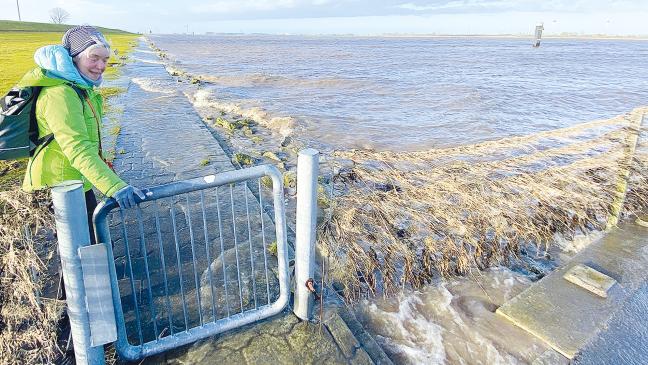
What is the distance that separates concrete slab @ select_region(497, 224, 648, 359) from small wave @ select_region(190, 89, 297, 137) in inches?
354

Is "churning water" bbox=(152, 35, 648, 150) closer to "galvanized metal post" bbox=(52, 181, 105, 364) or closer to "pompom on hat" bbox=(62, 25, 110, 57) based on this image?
"pompom on hat" bbox=(62, 25, 110, 57)

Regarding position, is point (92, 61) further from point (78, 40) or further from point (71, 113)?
point (71, 113)

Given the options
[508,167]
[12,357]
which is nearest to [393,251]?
[508,167]

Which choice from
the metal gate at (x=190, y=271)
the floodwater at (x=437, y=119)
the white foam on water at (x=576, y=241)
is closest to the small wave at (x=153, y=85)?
the floodwater at (x=437, y=119)

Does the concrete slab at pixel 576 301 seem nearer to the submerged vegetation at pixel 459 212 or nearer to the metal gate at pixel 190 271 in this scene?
the submerged vegetation at pixel 459 212

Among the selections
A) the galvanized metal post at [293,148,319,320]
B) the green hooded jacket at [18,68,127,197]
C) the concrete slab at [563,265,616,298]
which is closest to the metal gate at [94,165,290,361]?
the galvanized metal post at [293,148,319,320]

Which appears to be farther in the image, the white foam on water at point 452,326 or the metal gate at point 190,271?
the white foam on water at point 452,326

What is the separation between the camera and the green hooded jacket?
2.40 meters

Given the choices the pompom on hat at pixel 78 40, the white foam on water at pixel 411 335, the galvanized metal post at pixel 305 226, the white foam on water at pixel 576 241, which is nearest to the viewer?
the pompom on hat at pixel 78 40

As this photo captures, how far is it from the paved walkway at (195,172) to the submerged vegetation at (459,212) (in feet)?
2.87

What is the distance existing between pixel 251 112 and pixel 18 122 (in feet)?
44.6

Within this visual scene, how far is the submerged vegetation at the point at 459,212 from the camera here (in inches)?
167

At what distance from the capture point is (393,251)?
434 cm

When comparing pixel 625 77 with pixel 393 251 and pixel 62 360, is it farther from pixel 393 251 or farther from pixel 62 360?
pixel 62 360
